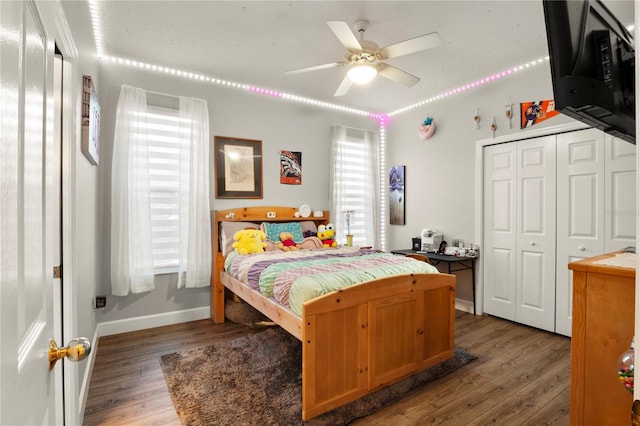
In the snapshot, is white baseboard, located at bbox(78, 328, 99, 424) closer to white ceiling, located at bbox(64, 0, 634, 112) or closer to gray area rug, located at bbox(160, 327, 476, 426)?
gray area rug, located at bbox(160, 327, 476, 426)

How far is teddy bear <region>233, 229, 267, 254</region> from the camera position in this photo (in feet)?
11.1

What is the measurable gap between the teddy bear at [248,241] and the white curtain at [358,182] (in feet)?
4.39

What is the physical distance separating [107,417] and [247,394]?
823 millimetres

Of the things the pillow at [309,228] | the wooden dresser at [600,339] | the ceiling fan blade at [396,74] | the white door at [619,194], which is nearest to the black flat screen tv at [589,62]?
the wooden dresser at [600,339]

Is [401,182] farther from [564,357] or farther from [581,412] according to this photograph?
[581,412]

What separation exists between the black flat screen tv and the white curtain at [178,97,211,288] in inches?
126

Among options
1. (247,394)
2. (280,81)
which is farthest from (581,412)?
(280,81)

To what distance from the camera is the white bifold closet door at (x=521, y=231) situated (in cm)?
321

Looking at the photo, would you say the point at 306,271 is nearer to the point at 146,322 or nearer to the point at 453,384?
the point at 453,384

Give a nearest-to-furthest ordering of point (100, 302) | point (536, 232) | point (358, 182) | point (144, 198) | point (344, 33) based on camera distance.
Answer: point (344, 33) → point (100, 302) → point (144, 198) → point (536, 232) → point (358, 182)

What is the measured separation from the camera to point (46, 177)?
734mm

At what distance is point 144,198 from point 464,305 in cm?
386

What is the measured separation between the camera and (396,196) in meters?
4.86

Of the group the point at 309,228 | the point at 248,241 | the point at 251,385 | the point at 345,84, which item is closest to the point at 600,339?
the point at 251,385
